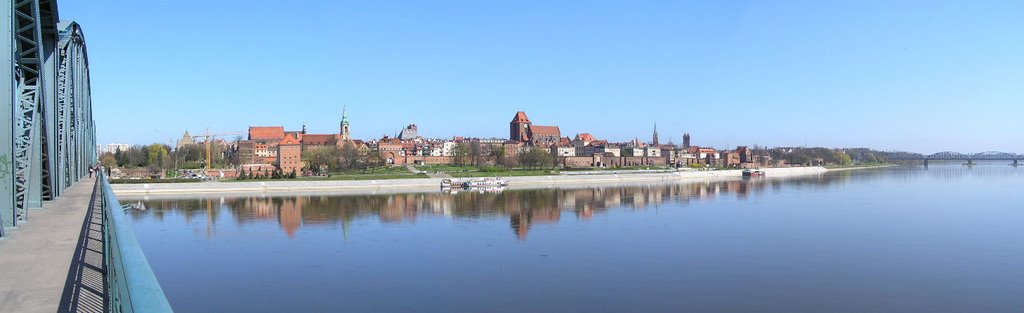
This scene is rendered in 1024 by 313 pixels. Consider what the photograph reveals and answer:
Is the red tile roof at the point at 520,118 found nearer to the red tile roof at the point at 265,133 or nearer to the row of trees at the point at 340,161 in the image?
the red tile roof at the point at 265,133

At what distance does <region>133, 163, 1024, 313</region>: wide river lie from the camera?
1084 centimetres

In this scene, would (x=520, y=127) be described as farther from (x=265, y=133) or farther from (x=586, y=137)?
(x=265, y=133)

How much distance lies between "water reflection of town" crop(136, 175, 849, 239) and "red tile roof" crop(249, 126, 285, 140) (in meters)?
52.4

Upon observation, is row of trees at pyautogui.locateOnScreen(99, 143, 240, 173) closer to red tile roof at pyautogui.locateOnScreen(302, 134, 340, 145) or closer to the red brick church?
red tile roof at pyautogui.locateOnScreen(302, 134, 340, 145)

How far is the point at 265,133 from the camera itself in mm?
85438

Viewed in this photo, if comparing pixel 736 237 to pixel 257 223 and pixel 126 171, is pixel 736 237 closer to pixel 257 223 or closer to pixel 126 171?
pixel 257 223

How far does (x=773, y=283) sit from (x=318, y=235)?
1168 centimetres

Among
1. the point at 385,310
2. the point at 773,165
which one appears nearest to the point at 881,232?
the point at 385,310

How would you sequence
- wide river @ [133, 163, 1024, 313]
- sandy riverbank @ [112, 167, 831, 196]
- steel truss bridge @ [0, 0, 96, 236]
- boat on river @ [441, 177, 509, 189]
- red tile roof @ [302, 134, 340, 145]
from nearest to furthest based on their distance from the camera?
steel truss bridge @ [0, 0, 96, 236], wide river @ [133, 163, 1024, 313], sandy riverbank @ [112, 167, 831, 196], boat on river @ [441, 177, 509, 189], red tile roof @ [302, 134, 340, 145]

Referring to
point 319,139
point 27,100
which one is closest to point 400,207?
point 27,100

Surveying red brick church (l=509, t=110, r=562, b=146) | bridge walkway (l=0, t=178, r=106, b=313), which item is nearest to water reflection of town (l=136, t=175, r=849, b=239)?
bridge walkway (l=0, t=178, r=106, b=313)

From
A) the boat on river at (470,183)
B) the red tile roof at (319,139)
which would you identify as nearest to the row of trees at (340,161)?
the boat on river at (470,183)

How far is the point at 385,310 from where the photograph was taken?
1025 cm

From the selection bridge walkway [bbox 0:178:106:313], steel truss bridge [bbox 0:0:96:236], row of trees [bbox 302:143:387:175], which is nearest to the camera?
bridge walkway [bbox 0:178:106:313]
